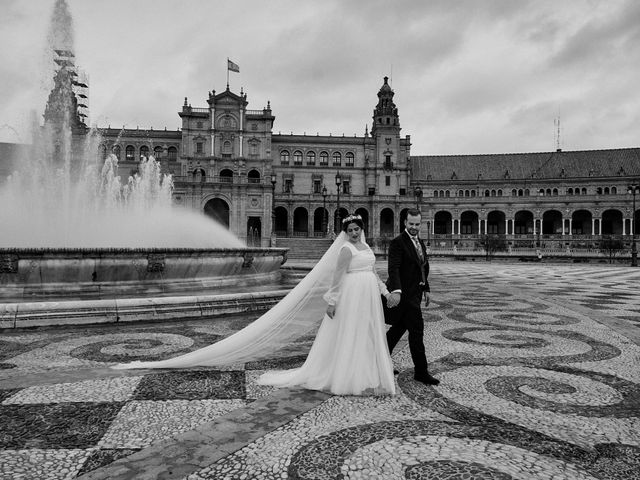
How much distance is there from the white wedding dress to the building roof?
78.1 m

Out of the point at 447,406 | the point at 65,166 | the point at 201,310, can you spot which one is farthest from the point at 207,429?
the point at 65,166

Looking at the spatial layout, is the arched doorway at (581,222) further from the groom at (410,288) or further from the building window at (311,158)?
the groom at (410,288)

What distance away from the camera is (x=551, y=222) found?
72312 millimetres

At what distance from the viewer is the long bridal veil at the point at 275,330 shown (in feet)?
16.7

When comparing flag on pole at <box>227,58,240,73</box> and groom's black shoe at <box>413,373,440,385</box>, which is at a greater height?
flag on pole at <box>227,58,240,73</box>

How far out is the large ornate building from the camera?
6338 cm

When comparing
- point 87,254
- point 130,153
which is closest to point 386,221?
point 130,153

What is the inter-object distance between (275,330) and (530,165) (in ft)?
275

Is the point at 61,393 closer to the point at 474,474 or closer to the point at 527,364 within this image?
the point at 474,474

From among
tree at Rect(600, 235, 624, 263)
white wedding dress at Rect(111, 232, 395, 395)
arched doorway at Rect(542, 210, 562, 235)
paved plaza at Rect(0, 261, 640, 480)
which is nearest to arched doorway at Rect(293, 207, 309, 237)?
arched doorway at Rect(542, 210, 562, 235)

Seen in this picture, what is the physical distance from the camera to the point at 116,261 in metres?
9.41

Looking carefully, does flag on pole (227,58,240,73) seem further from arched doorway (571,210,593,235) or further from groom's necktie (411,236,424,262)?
groom's necktie (411,236,424,262)

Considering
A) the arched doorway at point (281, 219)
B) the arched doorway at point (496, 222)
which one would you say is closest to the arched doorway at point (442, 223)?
the arched doorway at point (496, 222)

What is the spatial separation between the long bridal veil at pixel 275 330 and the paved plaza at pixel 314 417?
163 millimetres
